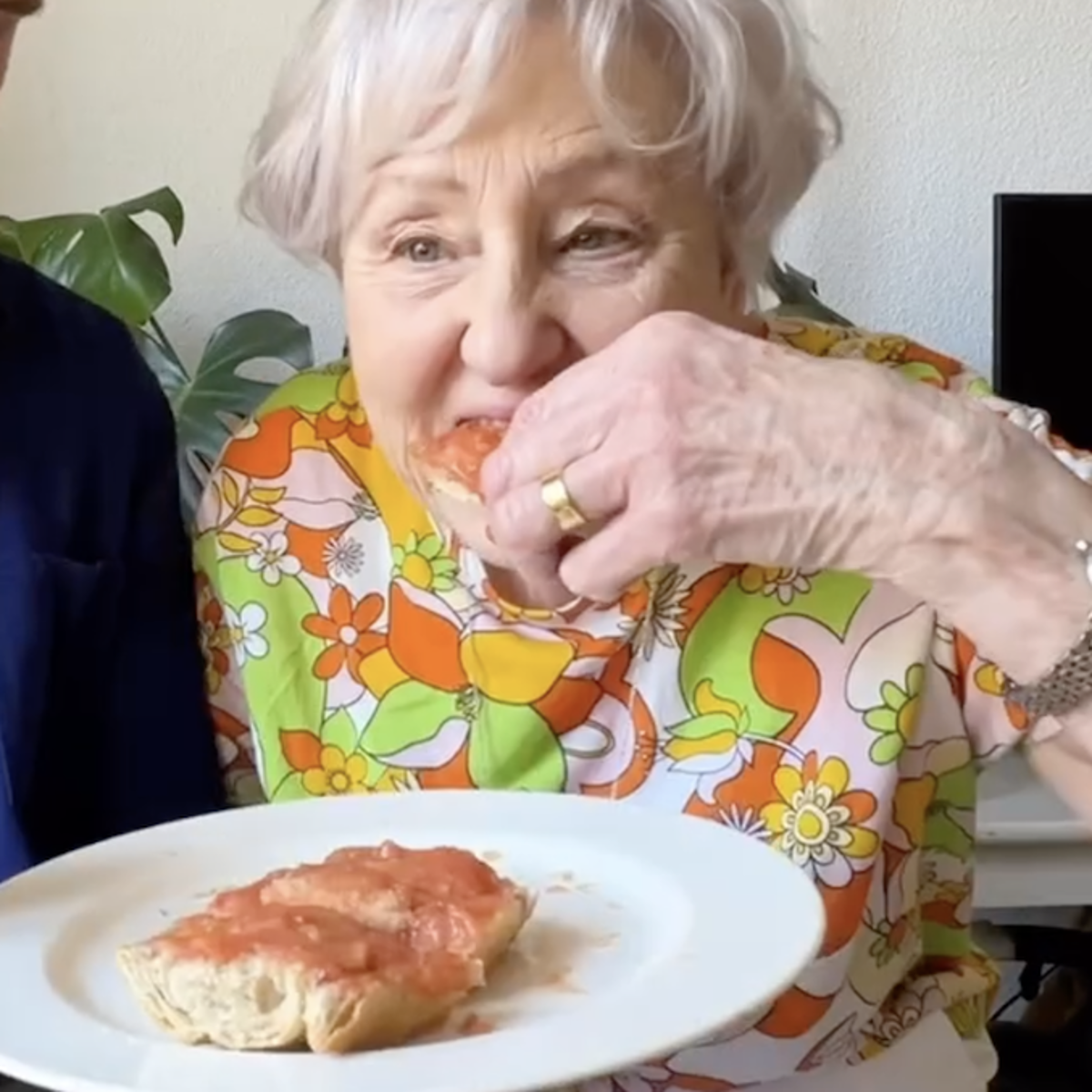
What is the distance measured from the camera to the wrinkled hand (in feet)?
2.80

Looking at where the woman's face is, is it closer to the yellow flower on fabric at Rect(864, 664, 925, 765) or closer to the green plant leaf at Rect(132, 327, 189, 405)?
the yellow flower on fabric at Rect(864, 664, 925, 765)

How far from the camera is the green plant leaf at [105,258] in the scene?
179 cm

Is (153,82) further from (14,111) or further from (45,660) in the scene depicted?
(45,660)

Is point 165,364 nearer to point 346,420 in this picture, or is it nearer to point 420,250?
point 346,420

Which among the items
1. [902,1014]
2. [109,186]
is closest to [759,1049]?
[902,1014]

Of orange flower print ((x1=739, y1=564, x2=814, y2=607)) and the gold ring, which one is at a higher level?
the gold ring

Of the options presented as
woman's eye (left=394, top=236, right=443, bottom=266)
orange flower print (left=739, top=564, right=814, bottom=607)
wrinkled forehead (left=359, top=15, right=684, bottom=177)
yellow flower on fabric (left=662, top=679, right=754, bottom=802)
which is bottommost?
yellow flower on fabric (left=662, top=679, right=754, bottom=802)

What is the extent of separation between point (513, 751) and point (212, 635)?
0.73 feet

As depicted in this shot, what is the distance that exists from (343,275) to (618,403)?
0.30m

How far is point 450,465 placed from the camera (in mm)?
1012

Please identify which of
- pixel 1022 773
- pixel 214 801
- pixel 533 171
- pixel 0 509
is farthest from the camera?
pixel 1022 773

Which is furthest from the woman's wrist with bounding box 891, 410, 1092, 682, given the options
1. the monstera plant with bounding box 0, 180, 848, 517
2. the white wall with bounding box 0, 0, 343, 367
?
the white wall with bounding box 0, 0, 343, 367

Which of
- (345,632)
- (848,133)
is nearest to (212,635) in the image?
(345,632)

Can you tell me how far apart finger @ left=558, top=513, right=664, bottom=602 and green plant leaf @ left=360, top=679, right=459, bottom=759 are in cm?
28
